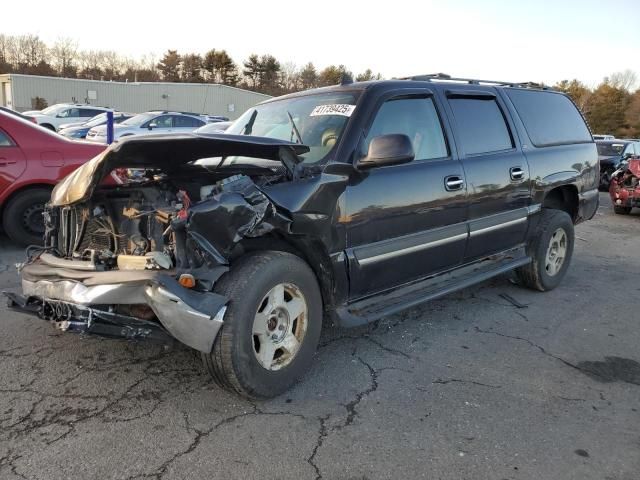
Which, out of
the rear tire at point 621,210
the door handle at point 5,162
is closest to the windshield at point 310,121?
the door handle at point 5,162

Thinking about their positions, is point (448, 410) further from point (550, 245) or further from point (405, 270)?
point (550, 245)

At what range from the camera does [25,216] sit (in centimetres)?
607

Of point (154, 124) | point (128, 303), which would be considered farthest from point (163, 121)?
point (128, 303)

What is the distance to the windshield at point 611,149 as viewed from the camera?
17.9m

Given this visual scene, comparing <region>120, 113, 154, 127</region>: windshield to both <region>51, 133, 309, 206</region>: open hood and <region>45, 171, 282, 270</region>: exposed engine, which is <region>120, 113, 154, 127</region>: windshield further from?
<region>51, 133, 309, 206</region>: open hood

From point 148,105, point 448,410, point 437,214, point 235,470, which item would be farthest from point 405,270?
point 148,105

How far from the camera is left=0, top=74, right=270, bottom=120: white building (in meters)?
43.7

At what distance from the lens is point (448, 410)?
10.1 feet

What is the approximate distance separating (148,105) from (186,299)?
49707 mm

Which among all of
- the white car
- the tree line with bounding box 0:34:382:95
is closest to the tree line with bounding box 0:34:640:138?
the tree line with bounding box 0:34:382:95

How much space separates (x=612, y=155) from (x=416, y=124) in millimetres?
16593

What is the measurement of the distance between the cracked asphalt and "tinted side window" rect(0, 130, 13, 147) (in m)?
2.54

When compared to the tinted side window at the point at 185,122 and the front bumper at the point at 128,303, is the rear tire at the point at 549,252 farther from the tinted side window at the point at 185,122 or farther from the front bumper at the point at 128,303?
the tinted side window at the point at 185,122

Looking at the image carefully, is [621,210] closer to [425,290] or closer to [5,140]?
[425,290]
